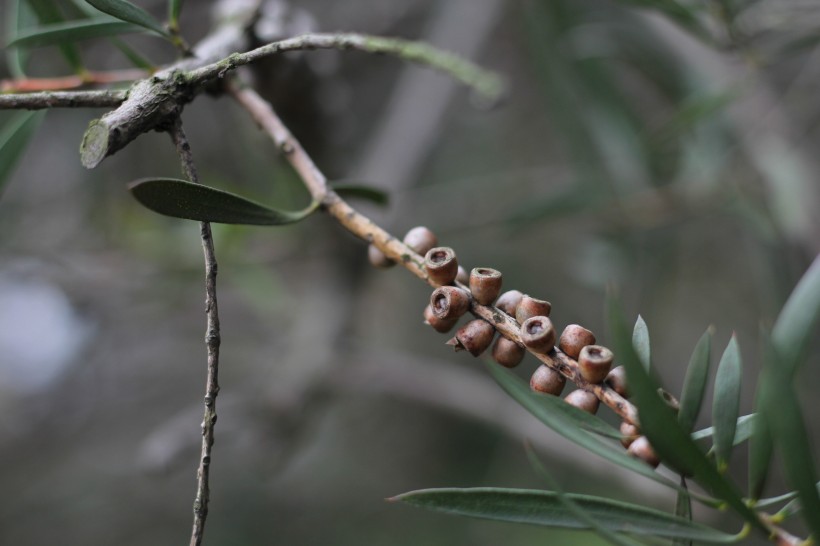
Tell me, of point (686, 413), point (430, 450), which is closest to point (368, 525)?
point (430, 450)

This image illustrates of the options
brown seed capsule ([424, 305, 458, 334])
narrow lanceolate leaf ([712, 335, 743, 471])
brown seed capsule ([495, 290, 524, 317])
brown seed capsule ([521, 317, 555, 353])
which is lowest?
narrow lanceolate leaf ([712, 335, 743, 471])

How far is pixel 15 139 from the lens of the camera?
1.36 feet

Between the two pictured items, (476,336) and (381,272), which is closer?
(476,336)

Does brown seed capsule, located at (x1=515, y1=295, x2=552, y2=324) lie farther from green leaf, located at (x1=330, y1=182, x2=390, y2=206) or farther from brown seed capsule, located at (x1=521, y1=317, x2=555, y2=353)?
green leaf, located at (x1=330, y1=182, x2=390, y2=206)

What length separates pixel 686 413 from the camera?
310 mm

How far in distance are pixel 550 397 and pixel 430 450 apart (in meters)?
1.60

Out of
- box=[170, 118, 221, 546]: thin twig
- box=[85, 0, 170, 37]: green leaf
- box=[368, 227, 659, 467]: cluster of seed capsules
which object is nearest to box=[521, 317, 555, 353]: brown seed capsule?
box=[368, 227, 659, 467]: cluster of seed capsules

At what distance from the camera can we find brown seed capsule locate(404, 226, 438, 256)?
371 millimetres

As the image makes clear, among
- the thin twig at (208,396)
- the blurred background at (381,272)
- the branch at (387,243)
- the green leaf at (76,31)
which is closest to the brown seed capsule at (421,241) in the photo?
the branch at (387,243)

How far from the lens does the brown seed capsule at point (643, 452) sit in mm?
311

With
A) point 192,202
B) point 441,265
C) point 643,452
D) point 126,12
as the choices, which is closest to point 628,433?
point 643,452

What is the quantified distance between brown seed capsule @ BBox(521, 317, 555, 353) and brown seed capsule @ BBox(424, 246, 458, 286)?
1.8 inches

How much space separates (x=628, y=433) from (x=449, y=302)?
0.34ft

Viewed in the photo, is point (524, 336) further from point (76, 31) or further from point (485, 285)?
point (76, 31)
